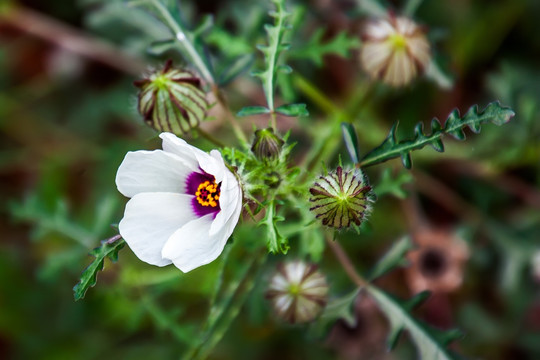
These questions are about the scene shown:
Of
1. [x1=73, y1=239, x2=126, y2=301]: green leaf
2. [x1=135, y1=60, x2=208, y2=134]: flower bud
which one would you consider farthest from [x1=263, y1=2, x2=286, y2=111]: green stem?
[x1=73, y1=239, x2=126, y2=301]: green leaf

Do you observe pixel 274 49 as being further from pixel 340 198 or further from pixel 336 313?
pixel 336 313

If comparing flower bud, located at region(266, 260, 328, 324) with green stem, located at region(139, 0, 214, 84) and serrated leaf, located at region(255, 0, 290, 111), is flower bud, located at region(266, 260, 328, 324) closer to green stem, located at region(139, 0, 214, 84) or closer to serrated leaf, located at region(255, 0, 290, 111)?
serrated leaf, located at region(255, 0, 290, 111)

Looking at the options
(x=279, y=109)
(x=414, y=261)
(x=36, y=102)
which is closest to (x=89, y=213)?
(x=36, y=102)

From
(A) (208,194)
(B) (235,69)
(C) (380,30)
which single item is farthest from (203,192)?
(C) (380,30)

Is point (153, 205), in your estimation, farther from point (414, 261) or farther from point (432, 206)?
point (432, 206)

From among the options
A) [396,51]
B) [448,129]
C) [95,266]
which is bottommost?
[95,266]
